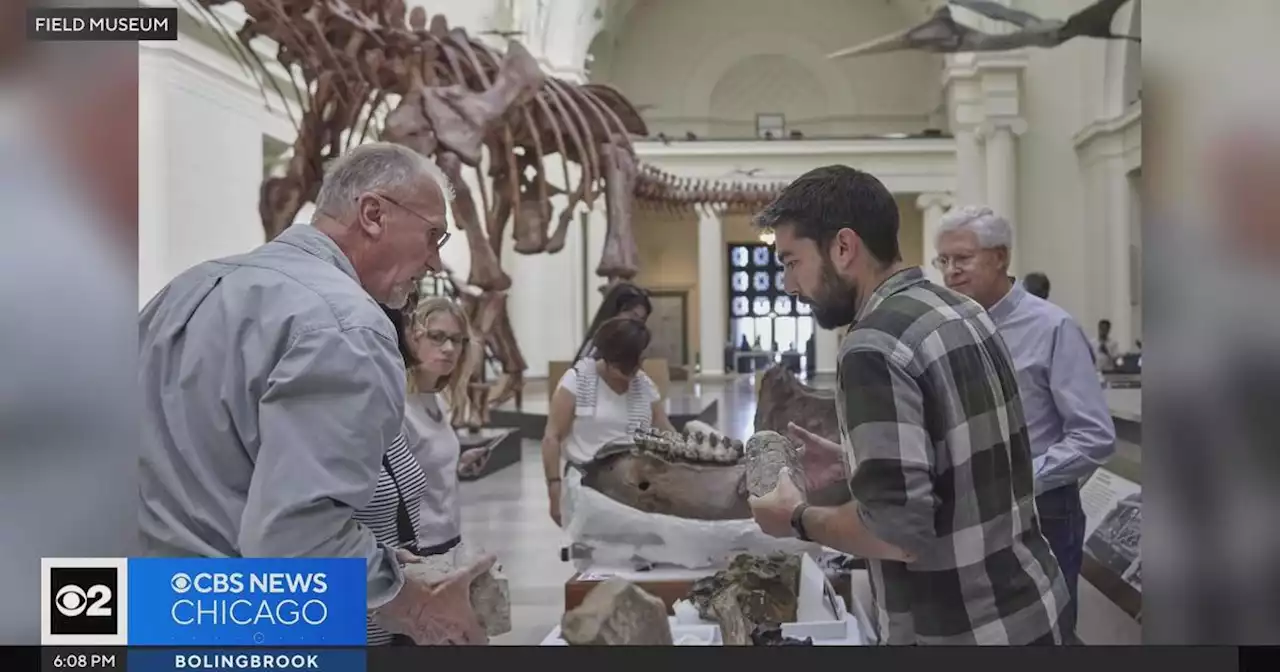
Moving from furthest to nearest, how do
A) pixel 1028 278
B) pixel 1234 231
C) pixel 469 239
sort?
pixel 469 239 < pixel 1028 278 < pixel 1234 231

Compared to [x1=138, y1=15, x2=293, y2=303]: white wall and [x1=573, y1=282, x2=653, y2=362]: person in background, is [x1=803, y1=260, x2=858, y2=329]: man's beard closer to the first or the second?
[x1=138, y1=15, x2=293, y2=303]: white wall

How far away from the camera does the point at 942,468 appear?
3.93 ft

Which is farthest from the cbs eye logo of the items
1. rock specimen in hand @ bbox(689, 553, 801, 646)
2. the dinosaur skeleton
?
the dinosaur skeleton

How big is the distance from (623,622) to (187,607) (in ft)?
2.47

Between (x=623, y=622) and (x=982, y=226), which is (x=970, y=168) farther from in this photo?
(x=623, y=622)

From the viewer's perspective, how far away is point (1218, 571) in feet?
5.80

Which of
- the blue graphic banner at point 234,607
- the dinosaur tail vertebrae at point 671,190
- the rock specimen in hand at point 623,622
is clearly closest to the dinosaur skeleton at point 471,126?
the dinosaur tail vertebrae at point 671,190

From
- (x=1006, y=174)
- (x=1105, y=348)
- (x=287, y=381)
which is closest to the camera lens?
(x=287, y=381)

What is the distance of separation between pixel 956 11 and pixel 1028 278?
1.58m

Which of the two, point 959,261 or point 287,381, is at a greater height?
point 959,261

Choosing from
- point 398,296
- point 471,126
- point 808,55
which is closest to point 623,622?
point 398,296

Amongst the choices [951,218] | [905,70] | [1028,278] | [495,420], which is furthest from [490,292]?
[951,218]

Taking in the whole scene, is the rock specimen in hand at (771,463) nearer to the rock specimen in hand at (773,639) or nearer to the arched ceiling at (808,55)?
the rock specimen in hand at (773,639)

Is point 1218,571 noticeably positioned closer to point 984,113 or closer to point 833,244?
point 833,244
